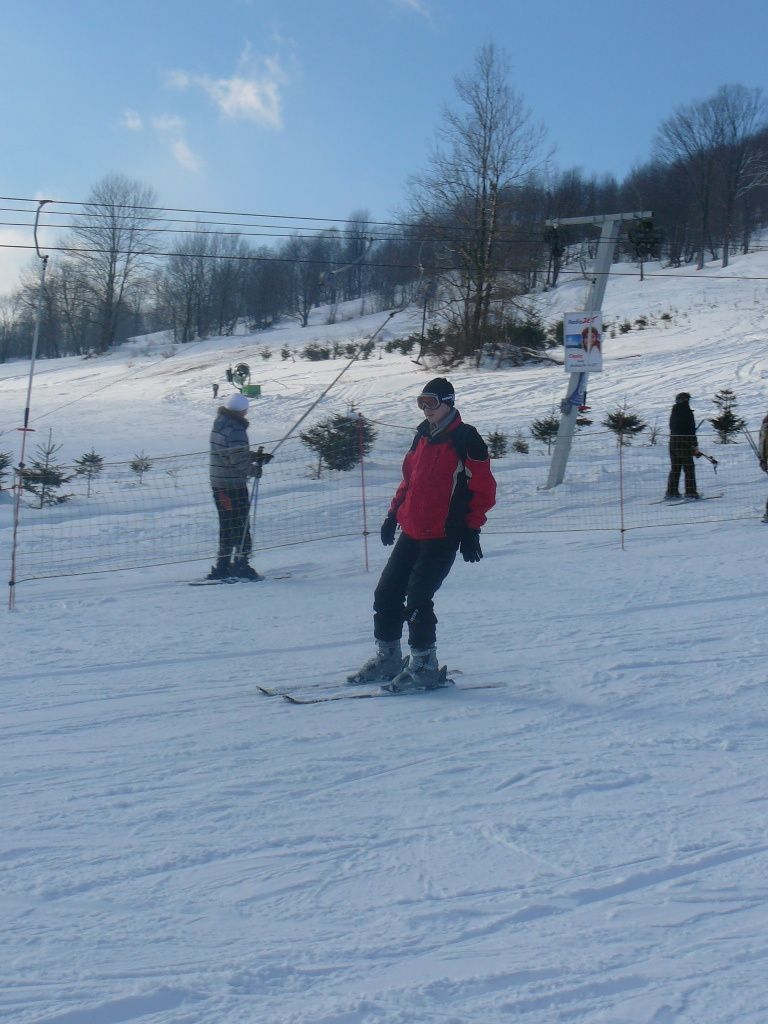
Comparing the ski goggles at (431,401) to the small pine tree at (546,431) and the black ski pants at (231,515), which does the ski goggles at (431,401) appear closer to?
the black ski pants at (231,515)

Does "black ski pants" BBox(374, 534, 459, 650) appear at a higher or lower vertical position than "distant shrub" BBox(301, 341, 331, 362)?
lower

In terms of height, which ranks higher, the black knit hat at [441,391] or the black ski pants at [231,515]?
the black knit hat at [441,391]

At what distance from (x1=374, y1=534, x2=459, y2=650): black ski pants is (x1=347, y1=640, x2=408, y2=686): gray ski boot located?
5cm

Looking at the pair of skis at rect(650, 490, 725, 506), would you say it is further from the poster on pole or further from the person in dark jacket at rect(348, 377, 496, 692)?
the person in dark jacket at rect(348, 377, 496, 692)

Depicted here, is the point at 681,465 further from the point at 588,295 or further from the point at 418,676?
the point at 418,676

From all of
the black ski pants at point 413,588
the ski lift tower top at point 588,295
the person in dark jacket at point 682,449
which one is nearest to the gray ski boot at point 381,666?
the black ski pants at point 413,588

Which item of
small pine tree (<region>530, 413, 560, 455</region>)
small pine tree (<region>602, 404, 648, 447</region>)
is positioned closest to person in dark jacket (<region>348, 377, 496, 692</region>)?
small pine tree (<region>530, 413, 560, 455</region>)

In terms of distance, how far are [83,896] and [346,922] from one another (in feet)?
2.87

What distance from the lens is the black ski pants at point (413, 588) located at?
16.3 feet

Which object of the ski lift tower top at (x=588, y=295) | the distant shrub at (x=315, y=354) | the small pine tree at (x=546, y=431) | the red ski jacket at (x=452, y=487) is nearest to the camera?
the red ski jacket at (x=452, y=487)

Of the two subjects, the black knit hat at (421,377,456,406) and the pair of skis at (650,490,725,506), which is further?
the pair of skis at (650,490,725,506)

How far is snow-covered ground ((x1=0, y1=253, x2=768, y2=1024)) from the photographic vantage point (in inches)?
94.0

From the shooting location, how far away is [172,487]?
14031 millimetres

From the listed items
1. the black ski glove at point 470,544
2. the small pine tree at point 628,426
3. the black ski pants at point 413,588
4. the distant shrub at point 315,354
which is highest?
the distant shrub at point 315,354
